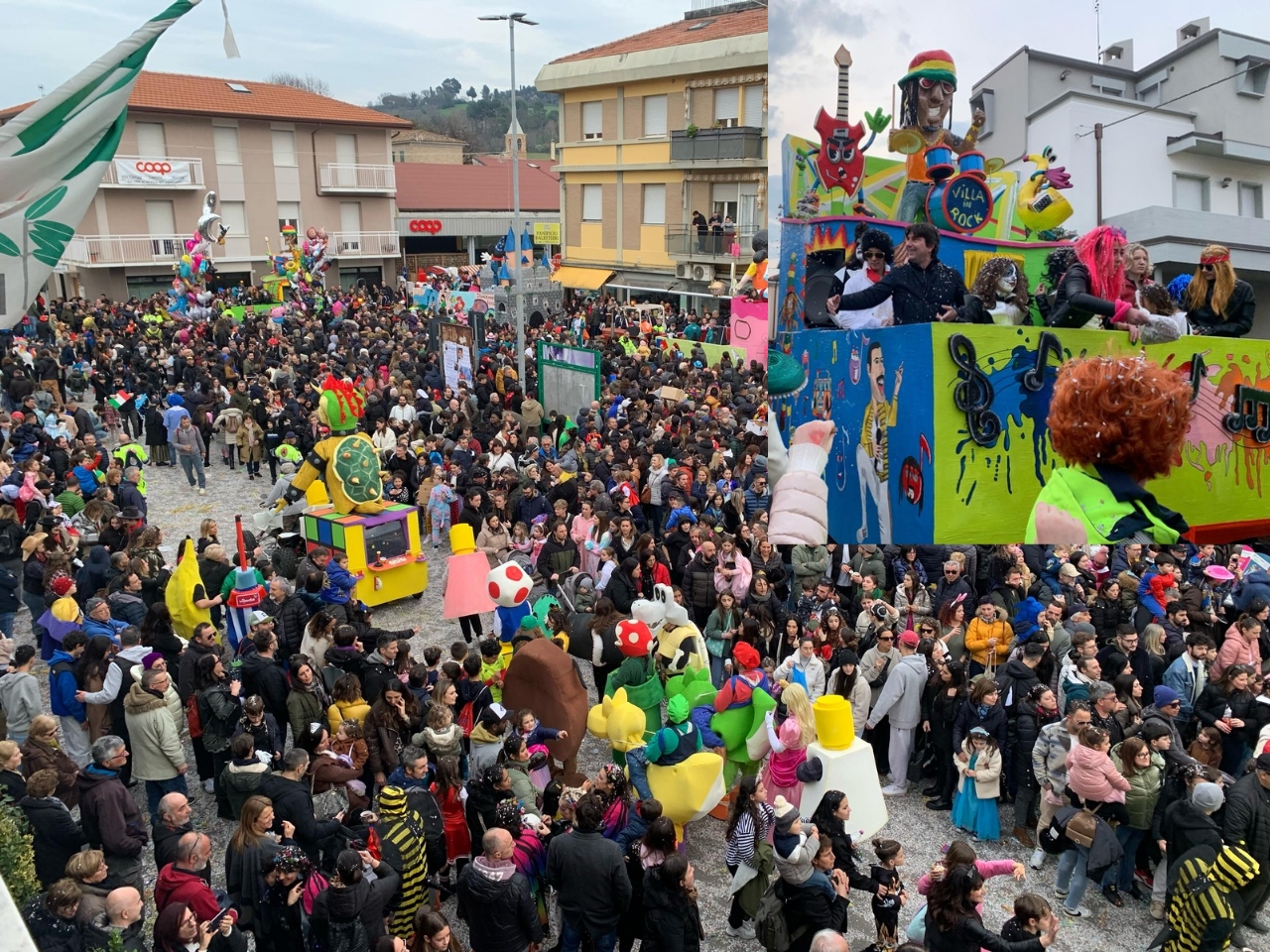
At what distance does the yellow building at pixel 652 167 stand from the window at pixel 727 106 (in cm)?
6

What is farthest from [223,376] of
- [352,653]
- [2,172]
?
[2,172]

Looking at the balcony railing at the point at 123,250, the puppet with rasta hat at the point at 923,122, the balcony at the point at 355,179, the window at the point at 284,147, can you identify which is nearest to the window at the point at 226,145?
the window at the point at 284,147

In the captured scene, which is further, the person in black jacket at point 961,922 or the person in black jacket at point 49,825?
the person in black jacket at point 49,825

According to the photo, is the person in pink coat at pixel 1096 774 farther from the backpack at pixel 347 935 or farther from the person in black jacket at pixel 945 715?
the backpack at pixel 347 935

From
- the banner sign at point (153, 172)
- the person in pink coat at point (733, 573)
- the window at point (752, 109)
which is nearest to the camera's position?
the person in pink coat at point (733, 573)

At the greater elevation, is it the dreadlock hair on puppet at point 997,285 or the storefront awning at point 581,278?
the storefront awning at point 581,278

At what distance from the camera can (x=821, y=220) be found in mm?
2662

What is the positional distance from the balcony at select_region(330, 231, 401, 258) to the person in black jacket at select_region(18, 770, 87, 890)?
39305mm

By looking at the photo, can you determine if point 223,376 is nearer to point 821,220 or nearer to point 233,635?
point 233,635

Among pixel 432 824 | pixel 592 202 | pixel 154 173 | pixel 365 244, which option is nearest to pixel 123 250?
pixel 154 173

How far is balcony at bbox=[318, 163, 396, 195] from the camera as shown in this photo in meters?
41.9

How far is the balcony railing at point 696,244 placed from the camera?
29859 mm

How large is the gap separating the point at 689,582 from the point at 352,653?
10.3 feet

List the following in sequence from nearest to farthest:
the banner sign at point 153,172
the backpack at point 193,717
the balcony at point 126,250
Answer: the backpack at point 193,717, the balcony at point 126,250, the banner sign at point 153,172
